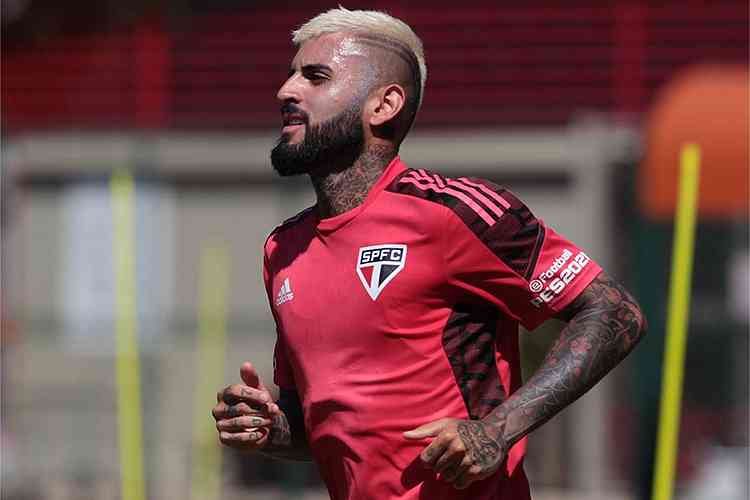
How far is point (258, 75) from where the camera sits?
1291 centimetres

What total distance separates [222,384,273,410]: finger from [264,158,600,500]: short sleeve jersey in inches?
4.1

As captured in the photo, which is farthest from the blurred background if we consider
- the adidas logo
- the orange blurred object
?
the adidas logo

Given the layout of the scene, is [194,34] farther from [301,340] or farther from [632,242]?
[301,340]

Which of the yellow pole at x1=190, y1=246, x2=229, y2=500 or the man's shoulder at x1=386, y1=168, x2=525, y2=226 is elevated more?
the man's shoulder at x1=386, y1=168, x2=525, y2=226

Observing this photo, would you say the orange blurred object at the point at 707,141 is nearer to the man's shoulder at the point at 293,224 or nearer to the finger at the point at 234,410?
the man's shoulder at the point at 293,224

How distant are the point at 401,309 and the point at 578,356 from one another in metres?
0.37

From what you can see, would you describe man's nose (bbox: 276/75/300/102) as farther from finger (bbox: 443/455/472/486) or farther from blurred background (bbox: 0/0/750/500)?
blurred background (bbox: 0/0/750/500)

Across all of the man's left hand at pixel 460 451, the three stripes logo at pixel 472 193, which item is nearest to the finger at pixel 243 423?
the man's left hand at pixel 460 451

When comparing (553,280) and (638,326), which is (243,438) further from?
(638,326)

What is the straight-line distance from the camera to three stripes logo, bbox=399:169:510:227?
10.4 feet

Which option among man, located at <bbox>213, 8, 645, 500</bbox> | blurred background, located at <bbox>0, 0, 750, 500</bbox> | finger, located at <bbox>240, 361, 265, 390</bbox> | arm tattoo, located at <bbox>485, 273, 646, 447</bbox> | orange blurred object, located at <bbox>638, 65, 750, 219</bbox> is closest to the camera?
arm tattoo, located at <bbox>485, 273, 646, 447</bbox>

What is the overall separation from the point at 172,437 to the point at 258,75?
3077 millimetres

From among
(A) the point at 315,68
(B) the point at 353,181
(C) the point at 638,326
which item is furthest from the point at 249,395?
(C) the point at 638,326

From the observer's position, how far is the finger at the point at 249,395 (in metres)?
3.35
